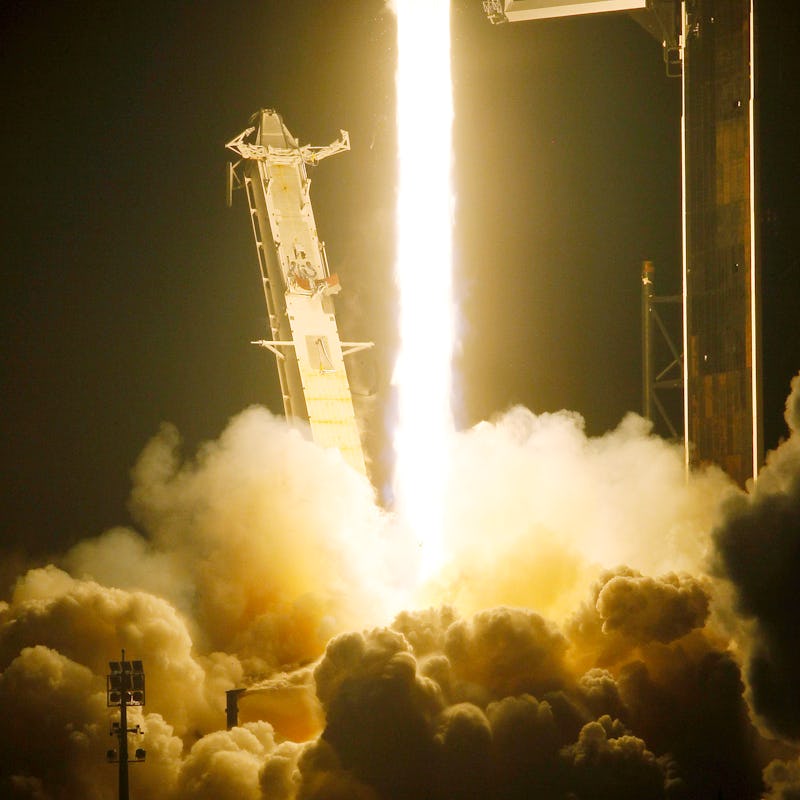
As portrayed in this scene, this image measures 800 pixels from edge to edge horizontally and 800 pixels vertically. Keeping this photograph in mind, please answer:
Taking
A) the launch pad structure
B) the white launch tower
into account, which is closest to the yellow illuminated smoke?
the white launch tower

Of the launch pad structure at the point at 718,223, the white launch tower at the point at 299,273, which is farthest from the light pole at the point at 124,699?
the launch pad structure at the point at 718,223

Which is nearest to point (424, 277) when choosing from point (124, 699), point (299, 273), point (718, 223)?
point (299, 273)

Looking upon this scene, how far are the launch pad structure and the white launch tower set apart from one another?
2895mm

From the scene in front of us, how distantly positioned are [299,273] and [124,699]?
5647 mm

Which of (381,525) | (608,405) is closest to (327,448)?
(381,525)

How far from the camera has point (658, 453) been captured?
22.0 m

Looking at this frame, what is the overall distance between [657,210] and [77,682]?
30.5 feet

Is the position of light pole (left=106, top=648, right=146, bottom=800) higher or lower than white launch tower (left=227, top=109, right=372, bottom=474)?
lower

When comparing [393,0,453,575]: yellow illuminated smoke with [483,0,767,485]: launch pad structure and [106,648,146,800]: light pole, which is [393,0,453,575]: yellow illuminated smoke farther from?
[106,648,146,800]: light pole

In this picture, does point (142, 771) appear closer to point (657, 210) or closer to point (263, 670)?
point (263, 670)

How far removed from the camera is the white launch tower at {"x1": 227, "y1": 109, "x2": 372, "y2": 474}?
69.1 ft

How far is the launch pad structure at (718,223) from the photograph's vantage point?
19969 millimetres

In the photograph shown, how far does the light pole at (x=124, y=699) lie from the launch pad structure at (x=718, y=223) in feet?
22.8

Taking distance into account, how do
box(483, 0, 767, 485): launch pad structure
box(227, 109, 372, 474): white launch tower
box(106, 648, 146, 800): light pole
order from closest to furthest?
box(106, 648, 146, 800): light pole → box(483, 0, 767, 485): launch pad structure → box(227, 109, 372, 474): white launch tower
